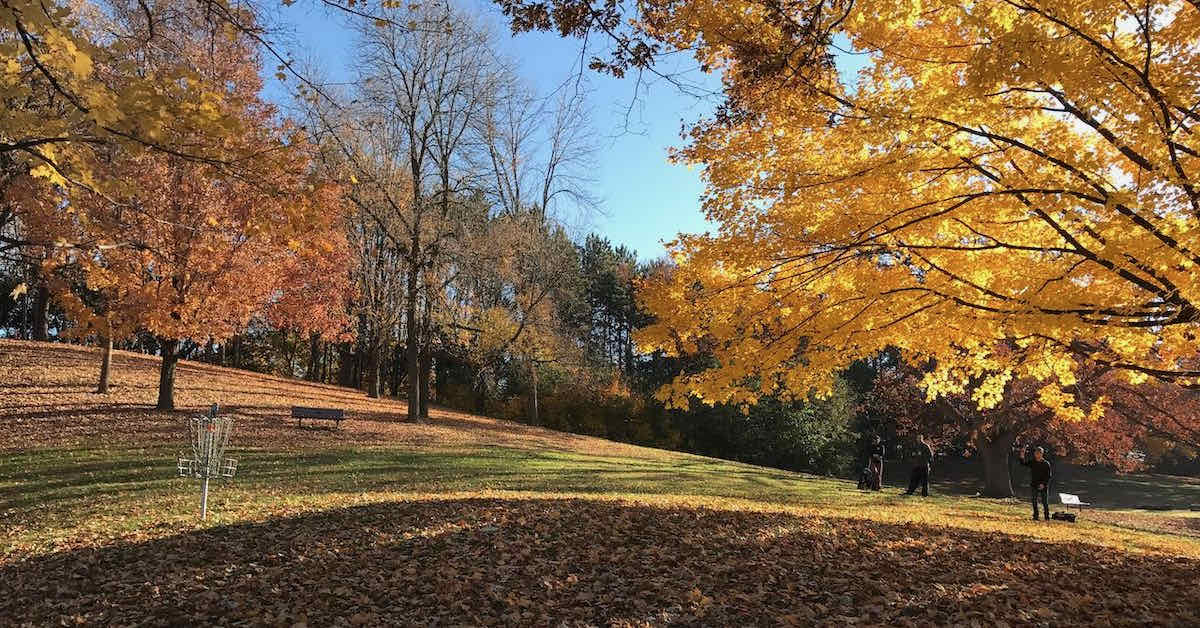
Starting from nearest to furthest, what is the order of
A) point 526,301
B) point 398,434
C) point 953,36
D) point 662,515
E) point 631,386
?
point 953,36 → point 662,515 → point 398,434 → point 526,301 → point 631,386

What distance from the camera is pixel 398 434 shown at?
17.4 metres

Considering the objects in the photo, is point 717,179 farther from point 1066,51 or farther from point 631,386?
point 631,386

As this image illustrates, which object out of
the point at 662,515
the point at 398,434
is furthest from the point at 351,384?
the point at 662,515

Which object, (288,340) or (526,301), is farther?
(288,340)

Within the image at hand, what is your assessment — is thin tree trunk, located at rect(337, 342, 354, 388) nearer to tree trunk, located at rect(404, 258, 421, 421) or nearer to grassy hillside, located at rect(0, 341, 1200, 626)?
tree trunk, located at rect(404, 258, 421, 421)

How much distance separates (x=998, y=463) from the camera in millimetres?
23438

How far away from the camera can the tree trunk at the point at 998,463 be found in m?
23.1

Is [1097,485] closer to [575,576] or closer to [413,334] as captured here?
[413,334]

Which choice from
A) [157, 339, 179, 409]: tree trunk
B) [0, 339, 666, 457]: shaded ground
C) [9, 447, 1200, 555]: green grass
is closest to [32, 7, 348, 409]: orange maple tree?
[157, 339, 179, 409]: tree trunk

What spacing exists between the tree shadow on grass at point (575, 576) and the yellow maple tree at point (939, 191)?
1.93 metres

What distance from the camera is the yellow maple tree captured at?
488 cm

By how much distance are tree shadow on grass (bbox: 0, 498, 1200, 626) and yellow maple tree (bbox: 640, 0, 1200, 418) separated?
1932 mm

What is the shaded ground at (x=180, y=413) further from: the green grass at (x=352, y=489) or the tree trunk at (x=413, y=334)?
the green grass at (x=352, y=489)

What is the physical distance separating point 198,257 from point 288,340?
83.3 feet
